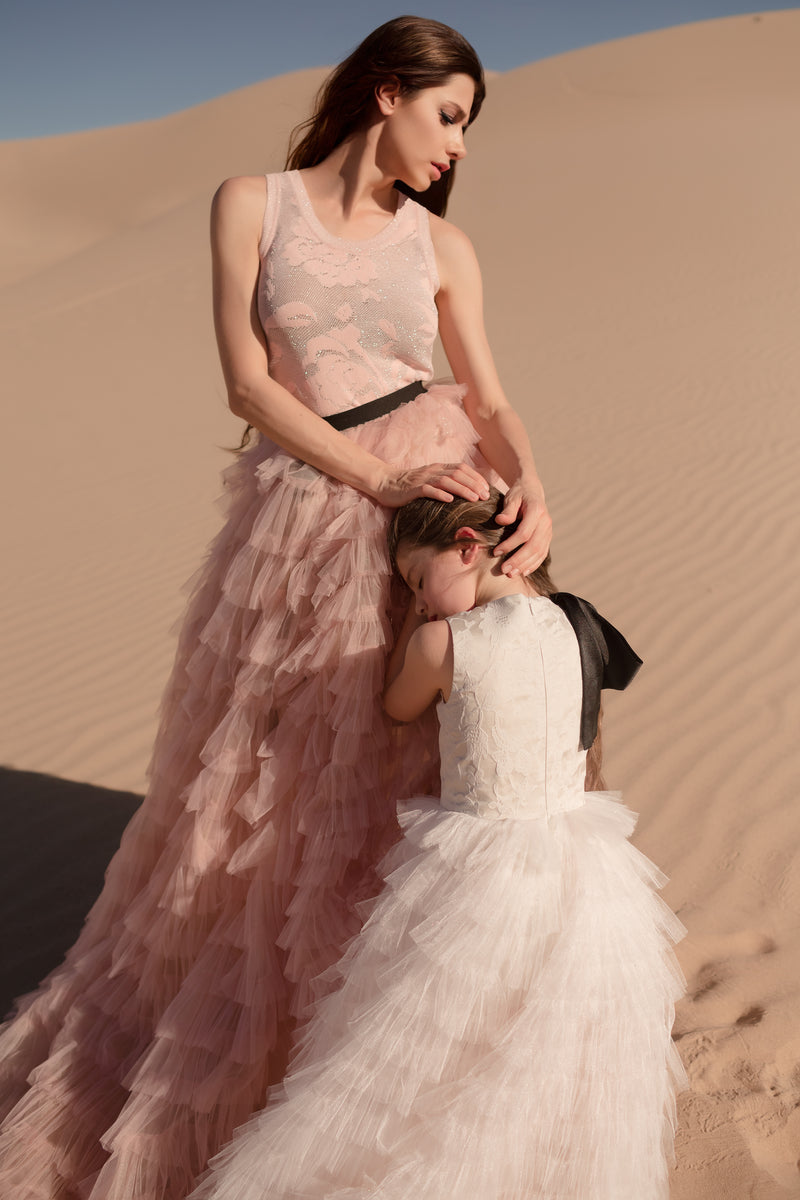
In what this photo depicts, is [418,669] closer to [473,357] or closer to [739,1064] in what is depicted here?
[473,357]

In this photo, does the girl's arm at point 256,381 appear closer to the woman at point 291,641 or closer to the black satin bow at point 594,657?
the woman at point 291,641

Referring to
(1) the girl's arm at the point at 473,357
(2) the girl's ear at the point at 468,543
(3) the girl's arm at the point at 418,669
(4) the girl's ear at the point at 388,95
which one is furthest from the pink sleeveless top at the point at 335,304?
(3) the girl's arm at the point at 418,669

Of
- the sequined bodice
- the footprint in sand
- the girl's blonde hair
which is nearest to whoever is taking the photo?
the sequined bodice

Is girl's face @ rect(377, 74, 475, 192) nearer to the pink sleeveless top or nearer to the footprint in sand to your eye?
the pink sleeveless top

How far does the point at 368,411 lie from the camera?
221 cm

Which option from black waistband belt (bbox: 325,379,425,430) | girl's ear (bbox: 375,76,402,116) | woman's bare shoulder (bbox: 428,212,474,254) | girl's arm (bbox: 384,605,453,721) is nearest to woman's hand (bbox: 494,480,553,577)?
girl's arm (bbox: 384,605,453,721)

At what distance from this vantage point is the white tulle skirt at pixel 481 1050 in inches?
66.9

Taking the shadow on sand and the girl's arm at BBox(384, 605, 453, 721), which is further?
the shadow on sand

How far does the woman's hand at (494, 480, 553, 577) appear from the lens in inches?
78.6

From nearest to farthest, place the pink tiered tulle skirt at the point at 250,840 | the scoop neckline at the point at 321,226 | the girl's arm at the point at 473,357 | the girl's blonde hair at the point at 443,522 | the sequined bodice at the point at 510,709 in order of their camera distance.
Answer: the sequined bodice at the point at 510,709, the girl's blonde hair at the point at 443,522, the pink tiered tulle skirt at the point at 250,840, the scoop neckline at the point at 321,226, the girl's arm at the point at 473,357

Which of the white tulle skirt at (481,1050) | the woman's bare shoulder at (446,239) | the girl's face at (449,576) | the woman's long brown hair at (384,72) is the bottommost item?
the white tulle skirt at (481,1050)

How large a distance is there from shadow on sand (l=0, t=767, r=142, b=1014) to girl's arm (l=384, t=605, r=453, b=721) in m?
1.93

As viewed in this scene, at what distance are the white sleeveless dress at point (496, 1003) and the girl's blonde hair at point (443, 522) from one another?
0.17m

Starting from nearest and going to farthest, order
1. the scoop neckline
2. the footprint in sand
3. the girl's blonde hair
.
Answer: the girl's blonde hair, the scoop neckline, the footprint in sand
